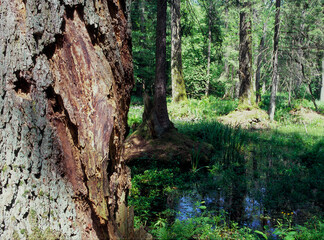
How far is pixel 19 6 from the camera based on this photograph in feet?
4.56

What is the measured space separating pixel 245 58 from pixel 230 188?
8.58 metres

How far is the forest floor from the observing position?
334 centimetres

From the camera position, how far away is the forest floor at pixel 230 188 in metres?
3.34

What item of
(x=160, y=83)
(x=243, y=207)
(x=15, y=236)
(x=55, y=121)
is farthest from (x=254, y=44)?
(x=15, y=236)

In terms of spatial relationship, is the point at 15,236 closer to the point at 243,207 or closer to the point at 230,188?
the point at 243,207

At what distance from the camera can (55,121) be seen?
144cm

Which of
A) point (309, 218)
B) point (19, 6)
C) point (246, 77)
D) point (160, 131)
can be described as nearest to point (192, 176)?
point (160, 131)

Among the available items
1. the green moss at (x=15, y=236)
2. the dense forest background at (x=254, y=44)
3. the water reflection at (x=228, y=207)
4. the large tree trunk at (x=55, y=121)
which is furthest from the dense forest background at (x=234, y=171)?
the green moss at (x=15, y=236)

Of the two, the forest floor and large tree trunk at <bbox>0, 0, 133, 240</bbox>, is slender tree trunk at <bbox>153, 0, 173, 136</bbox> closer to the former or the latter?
the forest floor

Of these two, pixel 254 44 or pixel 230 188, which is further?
pixel 254 44

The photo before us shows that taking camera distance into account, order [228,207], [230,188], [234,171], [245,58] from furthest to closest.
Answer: [245,58], [234,171], [230,188], [228,207]

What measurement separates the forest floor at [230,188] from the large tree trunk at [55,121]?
143 centimetres

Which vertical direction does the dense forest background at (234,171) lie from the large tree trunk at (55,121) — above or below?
below

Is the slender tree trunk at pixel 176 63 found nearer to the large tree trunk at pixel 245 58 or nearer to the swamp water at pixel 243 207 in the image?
the large tree trunk at pixel 245 58
